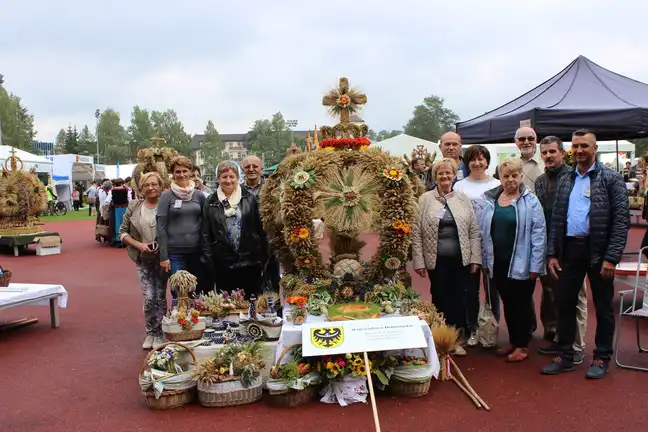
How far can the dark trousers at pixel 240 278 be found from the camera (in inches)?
201

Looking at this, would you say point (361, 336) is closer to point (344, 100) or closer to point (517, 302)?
point (517, 302)

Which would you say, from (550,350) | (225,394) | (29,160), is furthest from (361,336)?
(29,160)

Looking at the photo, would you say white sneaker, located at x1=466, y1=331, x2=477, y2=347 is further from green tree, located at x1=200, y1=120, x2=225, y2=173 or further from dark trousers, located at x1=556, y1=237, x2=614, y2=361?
Result: green tree, located at x1=200, y1=120, x2=225, y2=173

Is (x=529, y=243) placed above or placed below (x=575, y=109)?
below

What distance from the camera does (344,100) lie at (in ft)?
16.4

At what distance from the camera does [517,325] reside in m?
4.76

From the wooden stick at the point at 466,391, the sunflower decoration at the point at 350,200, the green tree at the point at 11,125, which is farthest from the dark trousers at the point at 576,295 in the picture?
the green tree at the point at 11,125

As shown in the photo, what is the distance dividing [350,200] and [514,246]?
1418 mm

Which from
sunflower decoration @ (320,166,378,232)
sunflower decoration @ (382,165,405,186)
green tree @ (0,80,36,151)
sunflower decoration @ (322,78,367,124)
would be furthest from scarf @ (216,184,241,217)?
green tree @ (0,80,36,151)

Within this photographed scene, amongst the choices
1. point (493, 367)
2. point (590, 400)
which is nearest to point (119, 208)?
point (493, 367)

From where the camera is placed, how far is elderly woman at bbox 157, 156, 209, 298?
4.97m

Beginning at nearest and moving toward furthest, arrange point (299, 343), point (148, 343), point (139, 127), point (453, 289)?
point (299, 343) < point (453, 289) < point (148, 343) < point (139, 127)

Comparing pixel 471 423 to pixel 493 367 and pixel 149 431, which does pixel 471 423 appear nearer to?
pixel 493 367

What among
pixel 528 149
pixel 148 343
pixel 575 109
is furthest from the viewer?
pixel 575 109
